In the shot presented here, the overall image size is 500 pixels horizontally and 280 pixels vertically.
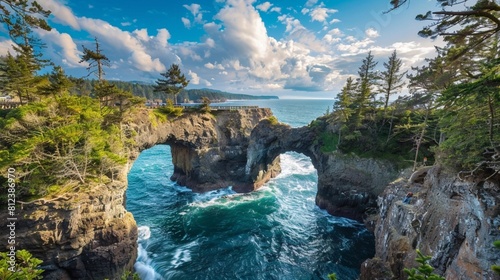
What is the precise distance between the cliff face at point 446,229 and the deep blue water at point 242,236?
699 centimetres

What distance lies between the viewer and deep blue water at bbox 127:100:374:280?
20375 mm

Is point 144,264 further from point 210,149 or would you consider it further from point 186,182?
point 210,149

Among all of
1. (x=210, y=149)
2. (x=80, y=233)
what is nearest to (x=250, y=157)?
(x=210, y=149)

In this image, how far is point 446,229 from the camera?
11.0 metres

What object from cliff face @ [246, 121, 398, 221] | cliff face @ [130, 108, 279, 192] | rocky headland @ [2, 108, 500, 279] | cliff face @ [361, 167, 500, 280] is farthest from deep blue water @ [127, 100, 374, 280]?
cliff face @ [361, 167, 500, 280]

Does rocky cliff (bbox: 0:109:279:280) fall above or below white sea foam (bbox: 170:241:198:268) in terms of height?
above

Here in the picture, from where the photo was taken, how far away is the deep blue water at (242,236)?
20.4 meters

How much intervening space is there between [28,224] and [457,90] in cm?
2634

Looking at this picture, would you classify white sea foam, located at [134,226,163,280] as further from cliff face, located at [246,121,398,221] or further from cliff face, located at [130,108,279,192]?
cliff face, located at [246,121,398,221]

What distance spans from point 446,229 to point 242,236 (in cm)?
1970

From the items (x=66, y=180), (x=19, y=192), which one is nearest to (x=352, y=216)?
(x=66, y=180)

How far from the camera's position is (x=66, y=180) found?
58.4 ft

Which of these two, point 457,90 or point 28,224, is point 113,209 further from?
point 457,90

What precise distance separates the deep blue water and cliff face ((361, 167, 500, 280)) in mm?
6989
